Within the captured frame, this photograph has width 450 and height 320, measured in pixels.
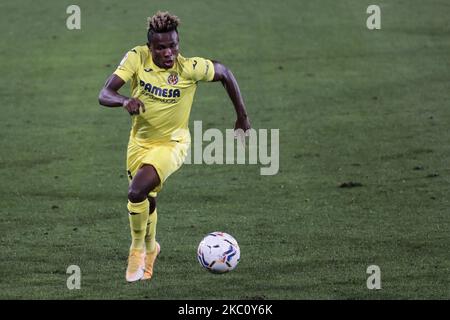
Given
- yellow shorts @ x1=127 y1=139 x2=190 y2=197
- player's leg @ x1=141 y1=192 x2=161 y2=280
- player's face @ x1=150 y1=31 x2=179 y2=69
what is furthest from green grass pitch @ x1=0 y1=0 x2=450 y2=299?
player's face @ x1=150 y1=31 x2=179 y2=69

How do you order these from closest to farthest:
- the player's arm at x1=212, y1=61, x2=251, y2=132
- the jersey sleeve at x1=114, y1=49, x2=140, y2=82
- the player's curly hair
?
the player's curly hair, the jersey sleeve at x1=114, y1=49, x2=140, y2=82, the player's arm at x1=212, y1=61, x2=251, y2=132

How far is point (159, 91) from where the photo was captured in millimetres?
11727

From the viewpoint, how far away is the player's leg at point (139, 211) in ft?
37.4

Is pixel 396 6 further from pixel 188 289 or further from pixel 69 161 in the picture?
pixel 188 289

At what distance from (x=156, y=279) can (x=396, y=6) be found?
2166 cm

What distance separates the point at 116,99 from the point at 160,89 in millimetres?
770

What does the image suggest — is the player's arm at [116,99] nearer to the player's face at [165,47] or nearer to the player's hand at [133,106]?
the player's hand at [133,106]

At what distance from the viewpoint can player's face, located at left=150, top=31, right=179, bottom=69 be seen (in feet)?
37.2

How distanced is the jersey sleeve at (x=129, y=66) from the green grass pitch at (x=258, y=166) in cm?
218

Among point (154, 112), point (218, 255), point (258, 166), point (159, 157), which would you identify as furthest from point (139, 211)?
point (258, 166)

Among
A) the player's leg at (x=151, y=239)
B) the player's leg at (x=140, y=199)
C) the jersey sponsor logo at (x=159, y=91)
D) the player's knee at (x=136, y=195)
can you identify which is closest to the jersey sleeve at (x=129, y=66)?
the jersey sponsor logo at (x=159, y=91)

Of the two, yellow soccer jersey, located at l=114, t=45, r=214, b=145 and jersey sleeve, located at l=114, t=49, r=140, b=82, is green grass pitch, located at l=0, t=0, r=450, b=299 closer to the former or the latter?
yellow soccer jersey, located at l=114, t=45, r=214, b=145

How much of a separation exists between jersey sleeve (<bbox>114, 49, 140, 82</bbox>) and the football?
77.5 inches

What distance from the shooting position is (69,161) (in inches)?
757
